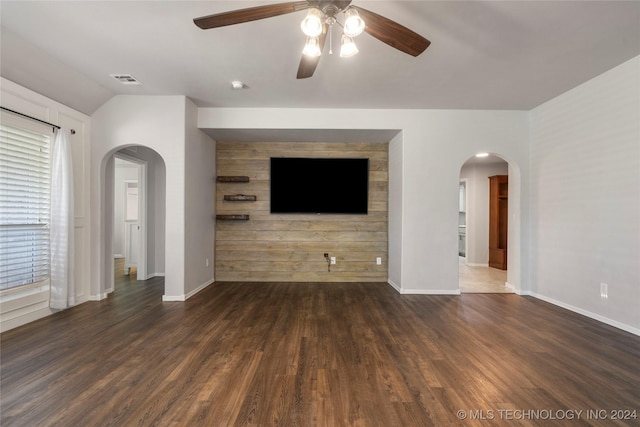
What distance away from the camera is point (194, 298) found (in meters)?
3.74

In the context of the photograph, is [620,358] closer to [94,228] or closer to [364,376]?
[364,376]

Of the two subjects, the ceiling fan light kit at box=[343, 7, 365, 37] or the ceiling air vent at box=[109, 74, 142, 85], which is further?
the ceiling air vent at box=[109, 74, 142, 85]

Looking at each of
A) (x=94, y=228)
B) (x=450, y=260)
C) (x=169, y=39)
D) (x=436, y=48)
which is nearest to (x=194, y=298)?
(x=94, y=228)

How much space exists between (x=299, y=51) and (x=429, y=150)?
2.36m

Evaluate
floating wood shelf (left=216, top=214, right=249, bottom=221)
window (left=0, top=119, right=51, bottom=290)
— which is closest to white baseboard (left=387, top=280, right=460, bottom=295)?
floating wood shelf (left=216, top=214, right=249, bottom=221)

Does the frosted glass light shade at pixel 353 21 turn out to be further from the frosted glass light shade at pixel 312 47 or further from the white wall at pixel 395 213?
the white wall at pixel 395 213

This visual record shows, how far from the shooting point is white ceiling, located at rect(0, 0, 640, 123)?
2.08 m

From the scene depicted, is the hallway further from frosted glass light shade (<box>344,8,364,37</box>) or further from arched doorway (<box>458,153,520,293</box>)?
frosted glass light shade (<box>344,8,364,37</box>)

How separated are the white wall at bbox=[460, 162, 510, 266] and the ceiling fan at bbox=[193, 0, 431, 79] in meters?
5.58

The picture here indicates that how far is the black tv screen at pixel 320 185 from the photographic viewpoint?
4.73 metres

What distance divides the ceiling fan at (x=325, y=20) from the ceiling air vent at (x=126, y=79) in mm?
2016

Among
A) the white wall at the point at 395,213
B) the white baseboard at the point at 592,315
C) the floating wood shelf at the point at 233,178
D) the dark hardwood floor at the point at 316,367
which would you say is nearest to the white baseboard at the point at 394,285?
the white wall at the point at 395,213

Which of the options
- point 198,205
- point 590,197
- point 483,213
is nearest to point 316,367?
point 198,205

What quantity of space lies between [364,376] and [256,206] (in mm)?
3409
